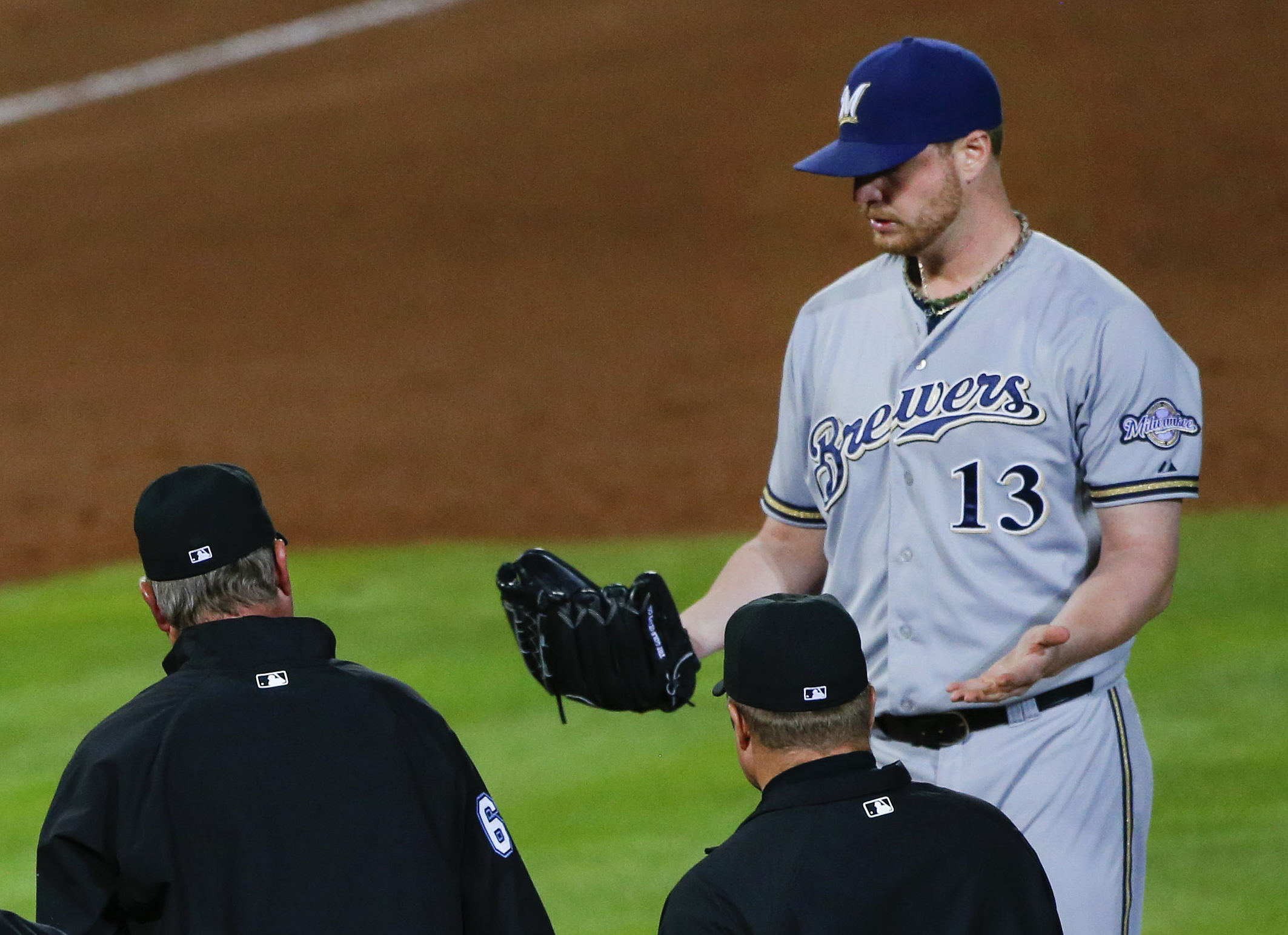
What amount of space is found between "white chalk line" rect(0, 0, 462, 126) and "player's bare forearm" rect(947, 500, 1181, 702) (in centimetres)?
1442

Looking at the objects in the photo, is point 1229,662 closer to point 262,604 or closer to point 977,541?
point 977,541

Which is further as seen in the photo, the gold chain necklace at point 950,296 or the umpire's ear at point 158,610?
the gold chain necklace at point 950,296

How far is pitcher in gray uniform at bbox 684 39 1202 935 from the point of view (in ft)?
10.4

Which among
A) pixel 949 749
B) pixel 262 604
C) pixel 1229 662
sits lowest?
pixel 1229 662

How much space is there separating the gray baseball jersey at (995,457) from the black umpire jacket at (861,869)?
0.74 meters

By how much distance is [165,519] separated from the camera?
2791 mm

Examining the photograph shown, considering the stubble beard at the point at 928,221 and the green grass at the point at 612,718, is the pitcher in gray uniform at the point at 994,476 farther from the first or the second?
the green grass at the point at 612,718

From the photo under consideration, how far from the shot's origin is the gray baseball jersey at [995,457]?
3180mm

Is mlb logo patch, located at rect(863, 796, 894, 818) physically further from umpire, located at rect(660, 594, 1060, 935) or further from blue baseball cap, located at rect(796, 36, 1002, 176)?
blue baseball cap, located at rect(796, 36, 1002, 176)

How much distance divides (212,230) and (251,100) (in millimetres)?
2112

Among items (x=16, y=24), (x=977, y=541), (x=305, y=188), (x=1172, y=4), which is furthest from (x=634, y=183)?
(x=977, y=541)

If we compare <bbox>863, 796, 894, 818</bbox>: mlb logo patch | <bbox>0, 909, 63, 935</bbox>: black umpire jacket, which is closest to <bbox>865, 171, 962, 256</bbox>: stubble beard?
<bbox>863, 796, 894, 818</bbox>: mlb logo patch

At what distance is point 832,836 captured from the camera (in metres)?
2.47

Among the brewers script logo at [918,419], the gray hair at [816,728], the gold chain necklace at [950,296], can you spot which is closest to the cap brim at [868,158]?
the gold chain necklace at [950,296]
